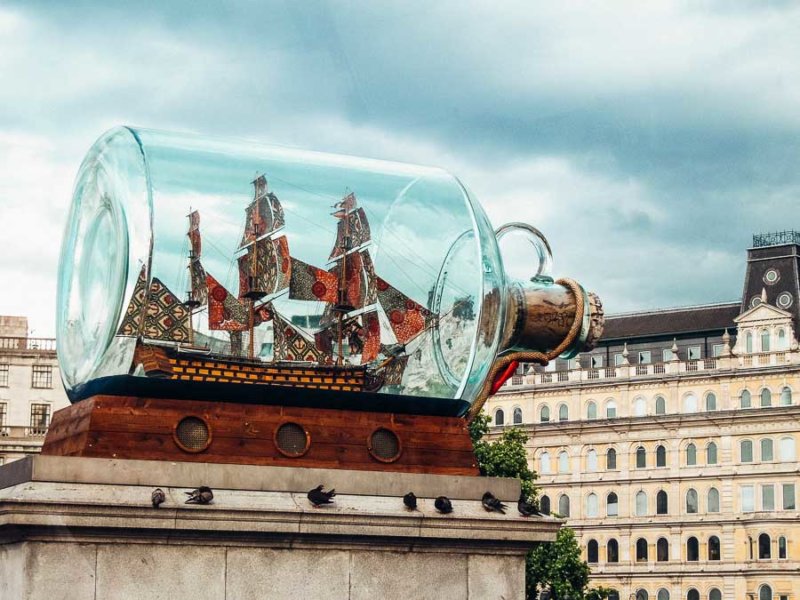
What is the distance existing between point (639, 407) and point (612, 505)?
648cm

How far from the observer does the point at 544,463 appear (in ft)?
395

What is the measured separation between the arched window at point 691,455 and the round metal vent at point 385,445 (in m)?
101

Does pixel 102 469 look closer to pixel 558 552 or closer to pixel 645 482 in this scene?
pixel 558 552

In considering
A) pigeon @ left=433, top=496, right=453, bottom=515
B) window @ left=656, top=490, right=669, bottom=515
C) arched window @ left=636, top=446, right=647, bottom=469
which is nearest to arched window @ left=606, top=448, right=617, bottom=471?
arched window @ left=636, top=446, right=647, bottom=469

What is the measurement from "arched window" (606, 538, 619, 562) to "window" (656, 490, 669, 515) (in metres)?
3.56

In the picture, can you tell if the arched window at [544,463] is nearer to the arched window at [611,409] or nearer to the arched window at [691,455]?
the arched window at [611,409]

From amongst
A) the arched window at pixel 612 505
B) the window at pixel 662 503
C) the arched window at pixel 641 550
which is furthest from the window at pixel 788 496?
the arched window at pixel 612 505

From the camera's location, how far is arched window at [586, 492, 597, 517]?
387ft

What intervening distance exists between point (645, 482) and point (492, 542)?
338 ft

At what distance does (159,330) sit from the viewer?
14.3 meters

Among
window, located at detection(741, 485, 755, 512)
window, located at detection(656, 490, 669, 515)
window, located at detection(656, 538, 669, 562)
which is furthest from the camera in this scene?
window, located at detection(656, 490, 669, 515)

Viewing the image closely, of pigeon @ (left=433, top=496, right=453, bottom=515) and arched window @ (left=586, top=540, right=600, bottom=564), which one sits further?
arched window @ (left=586, top=540, right=600, bottom=564)

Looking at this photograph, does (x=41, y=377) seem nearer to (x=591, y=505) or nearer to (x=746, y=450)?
(x=591, y=505)

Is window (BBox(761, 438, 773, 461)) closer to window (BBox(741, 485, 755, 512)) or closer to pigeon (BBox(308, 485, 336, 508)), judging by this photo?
window (BBox(741, 485, 755, 512))
